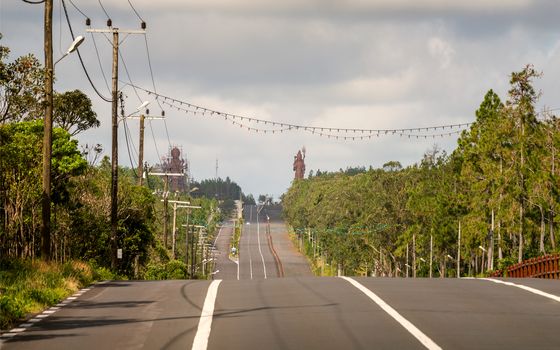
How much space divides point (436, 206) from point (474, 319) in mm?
99097

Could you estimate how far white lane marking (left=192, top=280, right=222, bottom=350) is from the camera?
16.4m

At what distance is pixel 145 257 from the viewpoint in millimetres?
77125

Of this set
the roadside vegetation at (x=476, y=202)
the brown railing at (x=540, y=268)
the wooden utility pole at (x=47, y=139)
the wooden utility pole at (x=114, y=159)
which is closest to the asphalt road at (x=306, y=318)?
the wooden utility pole at (x=47, y=139)

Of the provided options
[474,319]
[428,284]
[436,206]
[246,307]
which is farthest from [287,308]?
[436,206]

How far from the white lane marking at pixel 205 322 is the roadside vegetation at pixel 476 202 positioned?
60.0 m

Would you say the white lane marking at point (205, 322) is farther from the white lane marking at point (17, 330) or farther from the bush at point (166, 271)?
the bush at point (166, 271)

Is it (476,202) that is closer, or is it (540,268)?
(540,268)

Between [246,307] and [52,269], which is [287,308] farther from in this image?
[52,269]

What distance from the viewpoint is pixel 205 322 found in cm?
1909

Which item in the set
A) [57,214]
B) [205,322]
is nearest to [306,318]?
[205,322]

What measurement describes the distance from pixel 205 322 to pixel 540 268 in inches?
1365

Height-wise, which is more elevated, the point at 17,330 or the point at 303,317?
the point at 303,317

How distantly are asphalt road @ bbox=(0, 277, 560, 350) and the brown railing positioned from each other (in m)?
21.5

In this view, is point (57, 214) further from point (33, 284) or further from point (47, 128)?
point (33, 284)
